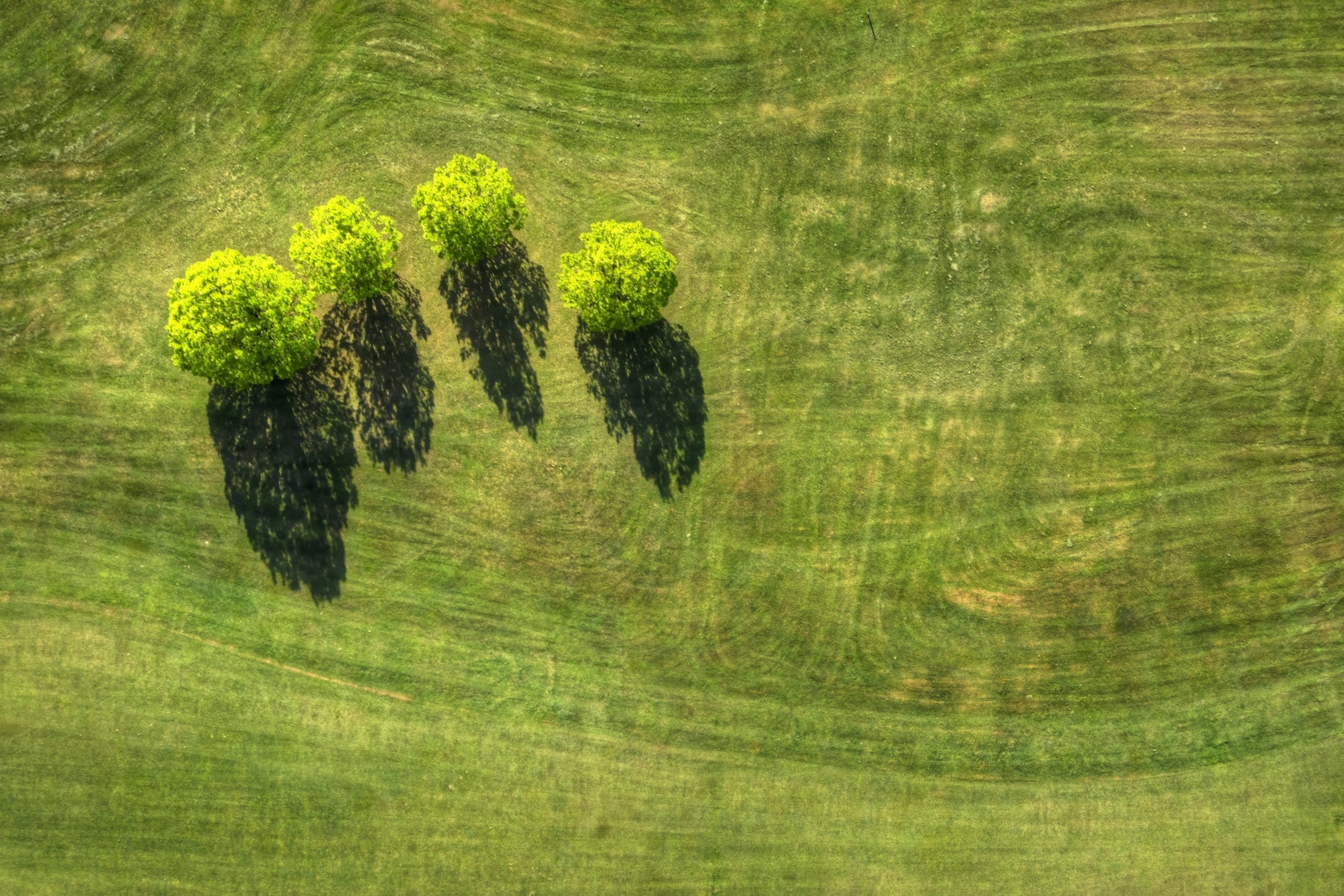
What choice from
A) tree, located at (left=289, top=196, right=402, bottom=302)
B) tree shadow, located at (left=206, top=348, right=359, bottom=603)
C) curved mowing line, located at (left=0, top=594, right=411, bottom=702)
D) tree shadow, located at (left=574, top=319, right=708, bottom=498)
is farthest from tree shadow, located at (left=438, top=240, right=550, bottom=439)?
curved mowing line, located at (left=0, top=594, right=411, bottom=702)

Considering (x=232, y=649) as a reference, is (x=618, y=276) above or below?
above

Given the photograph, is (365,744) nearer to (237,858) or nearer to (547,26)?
(237,858)

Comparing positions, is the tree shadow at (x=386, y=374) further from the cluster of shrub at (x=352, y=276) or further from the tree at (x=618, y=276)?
the tree at (x=618, y=276)

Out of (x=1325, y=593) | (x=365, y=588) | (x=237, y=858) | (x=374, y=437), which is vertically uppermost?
(x=374, y=437)

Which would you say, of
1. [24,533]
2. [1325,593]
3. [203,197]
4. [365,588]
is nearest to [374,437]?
[365,588]

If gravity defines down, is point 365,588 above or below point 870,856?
above

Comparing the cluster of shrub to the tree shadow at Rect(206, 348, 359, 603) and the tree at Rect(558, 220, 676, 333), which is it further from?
the tree shadow at Rect(206, 348, 359, 603)

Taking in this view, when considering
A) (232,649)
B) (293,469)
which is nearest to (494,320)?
(293,469)

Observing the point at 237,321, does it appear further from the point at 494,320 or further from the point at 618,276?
the point at 618,276
